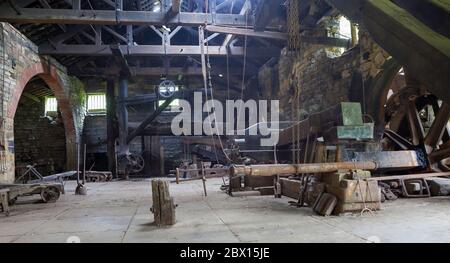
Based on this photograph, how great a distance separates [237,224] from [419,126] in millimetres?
3565

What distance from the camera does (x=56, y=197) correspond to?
18.7ft

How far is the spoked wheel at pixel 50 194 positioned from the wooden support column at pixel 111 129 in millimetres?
6251

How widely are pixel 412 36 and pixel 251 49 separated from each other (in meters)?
8.77

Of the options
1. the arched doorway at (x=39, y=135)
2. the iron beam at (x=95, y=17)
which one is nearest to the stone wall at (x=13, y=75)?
the iron beam at (x=95, y=17)

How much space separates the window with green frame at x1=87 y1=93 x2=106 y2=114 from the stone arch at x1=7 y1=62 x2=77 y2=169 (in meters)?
2.08

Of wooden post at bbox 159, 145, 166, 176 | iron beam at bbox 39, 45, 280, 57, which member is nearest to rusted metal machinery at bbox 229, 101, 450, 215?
iron beam at bbox 39, 45, 280, 57

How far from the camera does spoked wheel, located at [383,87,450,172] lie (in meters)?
4.80

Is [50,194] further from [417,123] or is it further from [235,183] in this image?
[417,123]

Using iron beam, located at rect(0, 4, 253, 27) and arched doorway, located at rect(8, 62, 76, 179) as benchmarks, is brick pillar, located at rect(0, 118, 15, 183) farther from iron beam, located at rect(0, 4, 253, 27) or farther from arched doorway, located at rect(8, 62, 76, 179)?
iron beam, located at rect(0, 4, 253, 27)

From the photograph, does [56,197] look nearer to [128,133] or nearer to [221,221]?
[221,221]

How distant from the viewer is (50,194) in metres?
5.69

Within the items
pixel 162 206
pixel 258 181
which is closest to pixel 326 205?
pixel 162 206

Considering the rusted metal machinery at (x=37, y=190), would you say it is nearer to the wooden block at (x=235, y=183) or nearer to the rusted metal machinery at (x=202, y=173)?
the rusted metal machinery at (x=202, y=173)

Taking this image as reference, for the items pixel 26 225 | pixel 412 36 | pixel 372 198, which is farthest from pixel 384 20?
pixel 26 225
